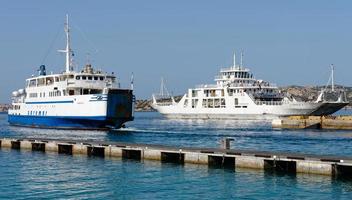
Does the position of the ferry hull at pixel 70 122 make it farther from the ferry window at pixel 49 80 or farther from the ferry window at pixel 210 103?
the ferry window at pixel 210 103

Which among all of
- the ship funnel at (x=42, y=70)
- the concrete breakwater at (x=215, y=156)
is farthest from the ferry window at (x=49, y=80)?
the concrete breakwater at (x=215, y=156)

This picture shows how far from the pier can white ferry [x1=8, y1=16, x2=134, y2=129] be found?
28099 millimetres

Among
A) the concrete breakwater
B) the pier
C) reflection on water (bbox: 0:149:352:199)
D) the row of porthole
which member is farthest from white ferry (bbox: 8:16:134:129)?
reflection on water (bbox: 0:149:352:199)

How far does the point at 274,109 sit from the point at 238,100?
11.0m

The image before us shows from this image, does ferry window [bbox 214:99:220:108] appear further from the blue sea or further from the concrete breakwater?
the blue sea

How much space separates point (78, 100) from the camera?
70.4m

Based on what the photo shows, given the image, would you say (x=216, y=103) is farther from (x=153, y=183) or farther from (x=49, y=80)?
(x=153, y=183)

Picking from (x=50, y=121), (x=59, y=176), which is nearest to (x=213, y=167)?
(x=59, y=176)

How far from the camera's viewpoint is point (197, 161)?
116 feet

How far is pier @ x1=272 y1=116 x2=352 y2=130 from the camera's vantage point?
8281 cm

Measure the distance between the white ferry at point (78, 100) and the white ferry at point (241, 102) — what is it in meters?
52.0

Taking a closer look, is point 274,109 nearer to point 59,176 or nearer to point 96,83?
point 96,83

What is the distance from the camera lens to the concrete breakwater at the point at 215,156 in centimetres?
2997

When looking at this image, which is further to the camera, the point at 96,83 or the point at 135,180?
the point at 96,83
